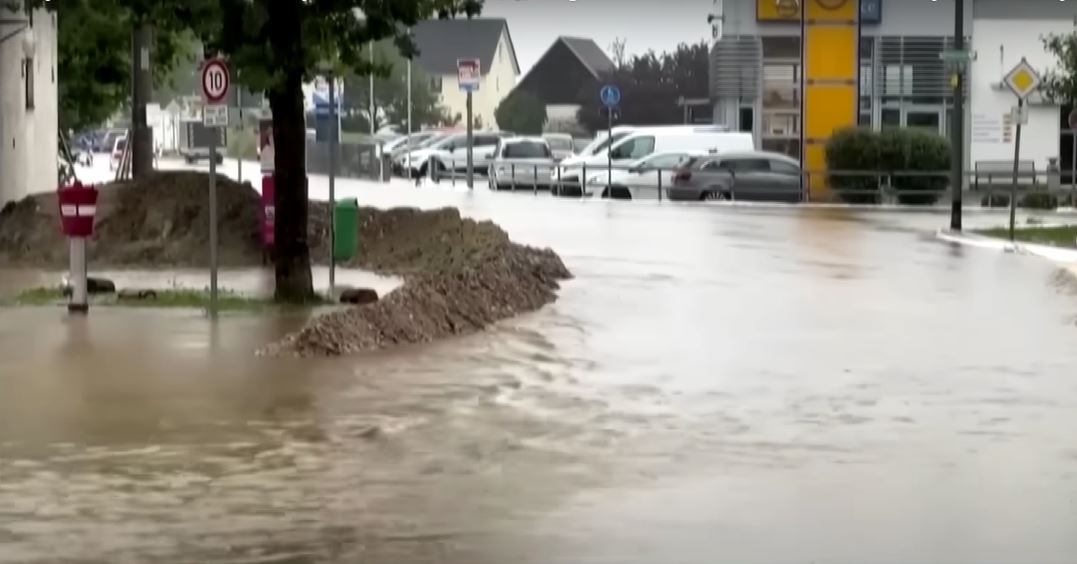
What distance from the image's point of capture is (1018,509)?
9.94 meters

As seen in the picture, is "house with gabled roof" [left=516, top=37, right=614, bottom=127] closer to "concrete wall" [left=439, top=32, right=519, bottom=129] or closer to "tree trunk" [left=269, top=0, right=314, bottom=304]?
"concrete wall" [left=439, top=32, right=519, bottom=129]

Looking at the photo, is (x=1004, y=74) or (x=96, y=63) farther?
(x=1004, y=74)

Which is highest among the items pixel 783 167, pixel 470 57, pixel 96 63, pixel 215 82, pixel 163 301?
pixel 470 57

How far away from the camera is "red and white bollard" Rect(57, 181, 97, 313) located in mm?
17891

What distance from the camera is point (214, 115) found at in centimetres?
1789

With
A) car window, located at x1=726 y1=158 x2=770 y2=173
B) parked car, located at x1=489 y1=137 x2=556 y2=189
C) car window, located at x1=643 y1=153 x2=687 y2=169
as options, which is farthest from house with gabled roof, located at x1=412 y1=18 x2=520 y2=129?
car window, located at x1=726 y1=158 x2=770 y2=173

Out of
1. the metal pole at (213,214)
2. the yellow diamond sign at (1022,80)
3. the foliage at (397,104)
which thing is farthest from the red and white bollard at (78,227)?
the foliage at (397,104)

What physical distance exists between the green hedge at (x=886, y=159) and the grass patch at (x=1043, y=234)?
11589mm

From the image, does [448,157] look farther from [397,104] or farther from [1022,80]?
[397,104]

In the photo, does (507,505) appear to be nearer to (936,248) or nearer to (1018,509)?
(1018,509)

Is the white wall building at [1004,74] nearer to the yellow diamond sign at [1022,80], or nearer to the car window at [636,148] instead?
the car window at [636,148]

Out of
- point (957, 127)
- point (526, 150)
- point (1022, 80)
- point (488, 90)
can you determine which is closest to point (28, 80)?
point (1022, 80)

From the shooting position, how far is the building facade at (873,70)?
54.4 meters

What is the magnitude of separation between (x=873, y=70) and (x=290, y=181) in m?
44.4
